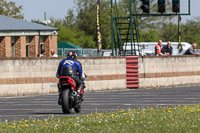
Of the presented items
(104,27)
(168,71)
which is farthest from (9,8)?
(168,71)

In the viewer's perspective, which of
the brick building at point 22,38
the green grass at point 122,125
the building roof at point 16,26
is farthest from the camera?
the building roof at point 16,26

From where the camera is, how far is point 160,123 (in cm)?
1156

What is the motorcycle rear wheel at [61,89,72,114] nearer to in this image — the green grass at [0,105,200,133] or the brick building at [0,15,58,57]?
the green grass at [0,105,200,133]

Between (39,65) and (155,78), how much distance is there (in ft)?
20.0

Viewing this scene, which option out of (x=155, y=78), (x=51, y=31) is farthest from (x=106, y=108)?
(x=51, y=31)

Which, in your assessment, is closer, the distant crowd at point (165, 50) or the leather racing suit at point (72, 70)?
the leather racing suit at point (72, 70)

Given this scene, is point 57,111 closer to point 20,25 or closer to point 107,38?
point 20,25

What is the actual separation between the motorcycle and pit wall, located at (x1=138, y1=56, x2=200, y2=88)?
12.1 m

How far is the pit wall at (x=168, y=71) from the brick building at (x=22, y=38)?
16.8 metres

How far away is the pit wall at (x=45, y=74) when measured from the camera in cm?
2411

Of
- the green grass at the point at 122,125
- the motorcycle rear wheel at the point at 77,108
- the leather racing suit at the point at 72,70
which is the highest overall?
the leather racing suit at the point at 72,70

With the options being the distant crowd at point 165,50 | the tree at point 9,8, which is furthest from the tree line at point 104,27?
the distant crowd at point 165,50

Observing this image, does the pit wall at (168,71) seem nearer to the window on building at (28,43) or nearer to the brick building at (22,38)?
the brick building at (22,38)

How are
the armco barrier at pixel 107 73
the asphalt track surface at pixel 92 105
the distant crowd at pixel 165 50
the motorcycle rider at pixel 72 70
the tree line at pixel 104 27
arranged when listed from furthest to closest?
the tree line at pixel 104 27 < the distant crowd at pixel 165 50 < the armco barrier at pixel 107 73 < the motorcycle rider at pixel 72 70 < the asphalt track surface at pixel 92 105
